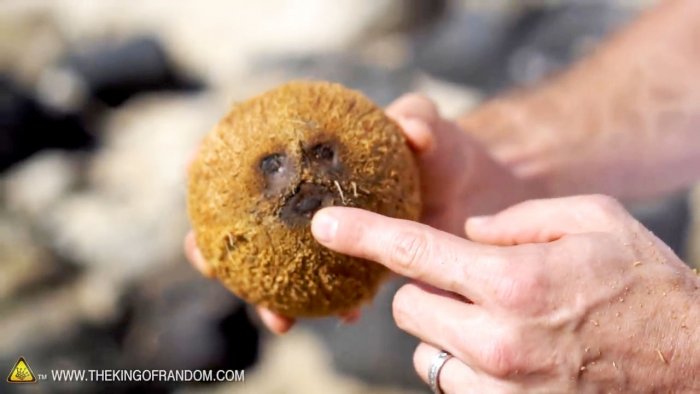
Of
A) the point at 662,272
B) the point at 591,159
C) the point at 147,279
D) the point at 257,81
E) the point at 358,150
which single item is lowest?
the point at 147,279

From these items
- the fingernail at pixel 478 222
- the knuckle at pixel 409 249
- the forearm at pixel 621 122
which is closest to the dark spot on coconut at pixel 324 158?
the knuckle at pixel 409 249

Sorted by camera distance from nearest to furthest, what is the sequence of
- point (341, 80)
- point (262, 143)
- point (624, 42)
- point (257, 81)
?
point (262, 143)
point (624, 42)
point (341, 80)
point (257, 81)

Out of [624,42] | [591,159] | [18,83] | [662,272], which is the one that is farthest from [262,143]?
[18,83]

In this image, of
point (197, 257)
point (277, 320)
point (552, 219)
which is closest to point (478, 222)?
point (552, 219)

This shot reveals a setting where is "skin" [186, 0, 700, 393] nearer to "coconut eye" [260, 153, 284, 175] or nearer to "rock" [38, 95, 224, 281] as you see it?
"coconut eye" [260, 153, 284, 175]

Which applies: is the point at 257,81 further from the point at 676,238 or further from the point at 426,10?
the point at 676,238

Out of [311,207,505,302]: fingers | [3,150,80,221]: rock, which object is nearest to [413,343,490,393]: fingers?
[311,207,505,302]: fingers
